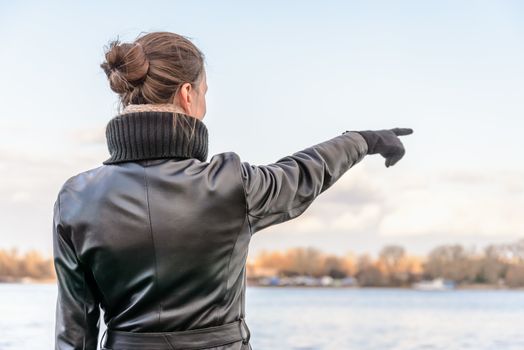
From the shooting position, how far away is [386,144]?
A: 172 cm

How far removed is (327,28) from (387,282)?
14.9 metres

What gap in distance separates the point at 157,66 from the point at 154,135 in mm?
136

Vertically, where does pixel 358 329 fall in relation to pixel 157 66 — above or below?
below

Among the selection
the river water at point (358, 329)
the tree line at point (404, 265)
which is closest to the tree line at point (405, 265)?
the tree line at point (404, 265)

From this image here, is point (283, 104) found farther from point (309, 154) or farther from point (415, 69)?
point (309, 154)

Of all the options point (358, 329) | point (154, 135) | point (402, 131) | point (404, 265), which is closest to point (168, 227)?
point (154, 135)

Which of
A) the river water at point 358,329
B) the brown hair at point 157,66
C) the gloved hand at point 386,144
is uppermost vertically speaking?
the brown hair at point 157,66

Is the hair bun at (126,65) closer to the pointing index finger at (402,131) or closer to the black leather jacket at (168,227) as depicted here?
the black leather jacket at (168,227)

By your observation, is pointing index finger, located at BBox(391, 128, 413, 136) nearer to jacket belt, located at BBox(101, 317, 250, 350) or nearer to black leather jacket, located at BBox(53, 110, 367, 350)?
black leather jacket, located at BBox(53, 110, 367, 350)

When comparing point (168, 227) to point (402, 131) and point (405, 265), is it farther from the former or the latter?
Result: point (405, 265)

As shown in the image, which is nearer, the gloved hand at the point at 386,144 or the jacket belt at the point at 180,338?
the jacket belt at the point at 180,338

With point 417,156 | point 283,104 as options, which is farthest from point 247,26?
point 417,156

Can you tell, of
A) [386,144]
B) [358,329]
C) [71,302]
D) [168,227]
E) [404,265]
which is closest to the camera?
[168,227]

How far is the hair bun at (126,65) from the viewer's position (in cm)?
150
